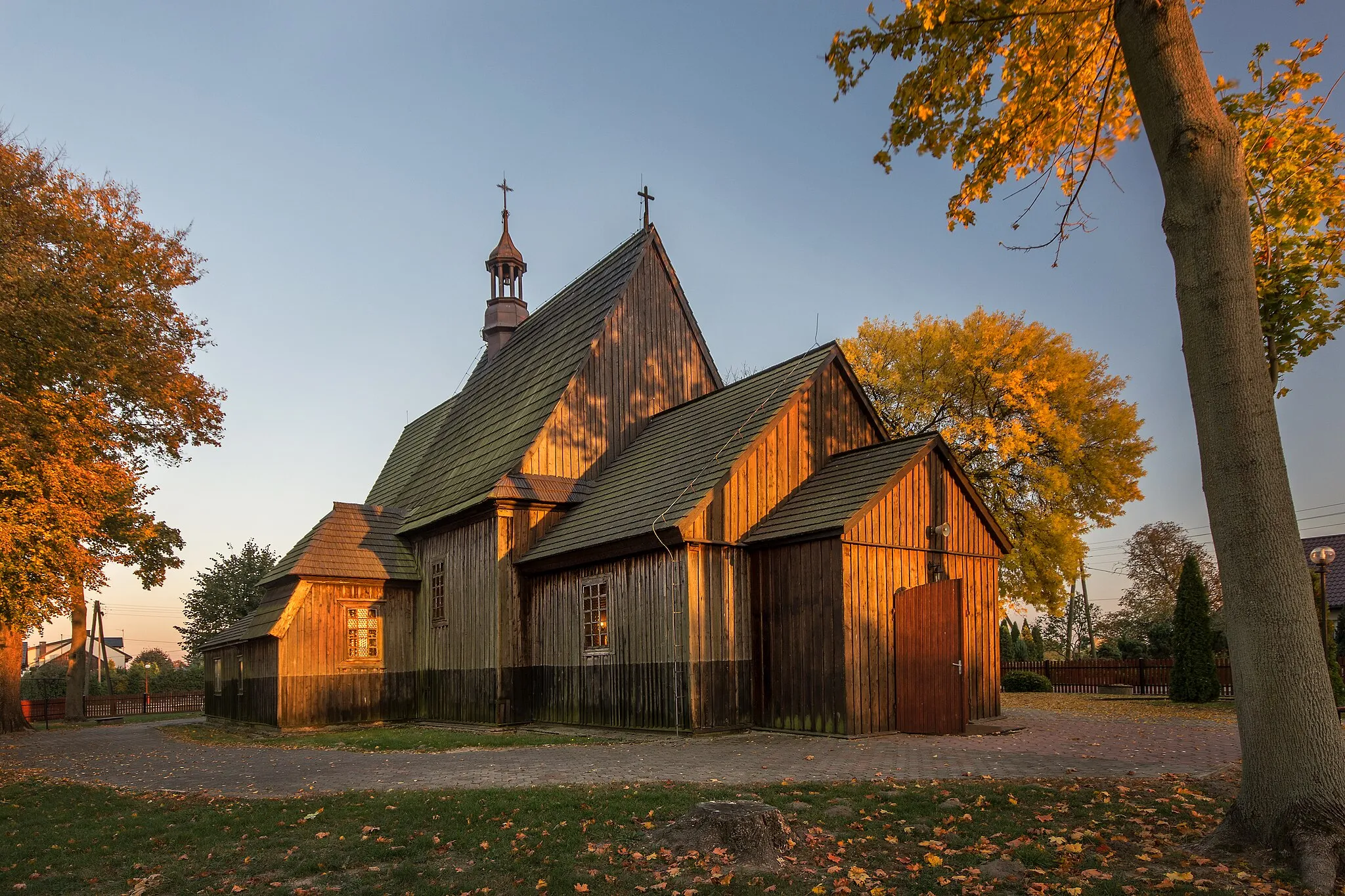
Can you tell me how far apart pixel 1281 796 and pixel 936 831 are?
95.5 inches

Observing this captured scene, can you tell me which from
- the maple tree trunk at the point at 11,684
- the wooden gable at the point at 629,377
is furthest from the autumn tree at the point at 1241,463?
the maple tree trunk at the point at 11,684

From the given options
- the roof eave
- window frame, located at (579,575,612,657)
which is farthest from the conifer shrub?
window frame, located at (579,575,612,657)

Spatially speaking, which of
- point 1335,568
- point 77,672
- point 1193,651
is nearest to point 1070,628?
point 1335,568

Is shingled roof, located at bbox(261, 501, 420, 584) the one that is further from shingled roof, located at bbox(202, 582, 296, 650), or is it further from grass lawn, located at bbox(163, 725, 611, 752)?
grass lawn, located at bbox(163, 725, 611, 752)

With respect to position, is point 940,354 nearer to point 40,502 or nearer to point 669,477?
point 669,477

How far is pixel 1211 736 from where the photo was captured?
1392 centimetres

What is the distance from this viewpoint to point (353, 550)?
22.8 metres

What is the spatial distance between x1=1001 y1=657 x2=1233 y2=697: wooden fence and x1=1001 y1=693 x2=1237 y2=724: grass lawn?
4.54 ft

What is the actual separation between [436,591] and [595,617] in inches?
254

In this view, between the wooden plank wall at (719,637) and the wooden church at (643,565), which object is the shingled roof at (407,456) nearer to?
the wooden church at (643,565)

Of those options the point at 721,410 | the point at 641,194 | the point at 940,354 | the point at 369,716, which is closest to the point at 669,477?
the point at 721,410

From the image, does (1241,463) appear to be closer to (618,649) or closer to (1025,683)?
(618,649)

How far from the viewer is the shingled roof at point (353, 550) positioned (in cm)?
2203

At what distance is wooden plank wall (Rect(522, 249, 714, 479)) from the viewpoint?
20531 mm
